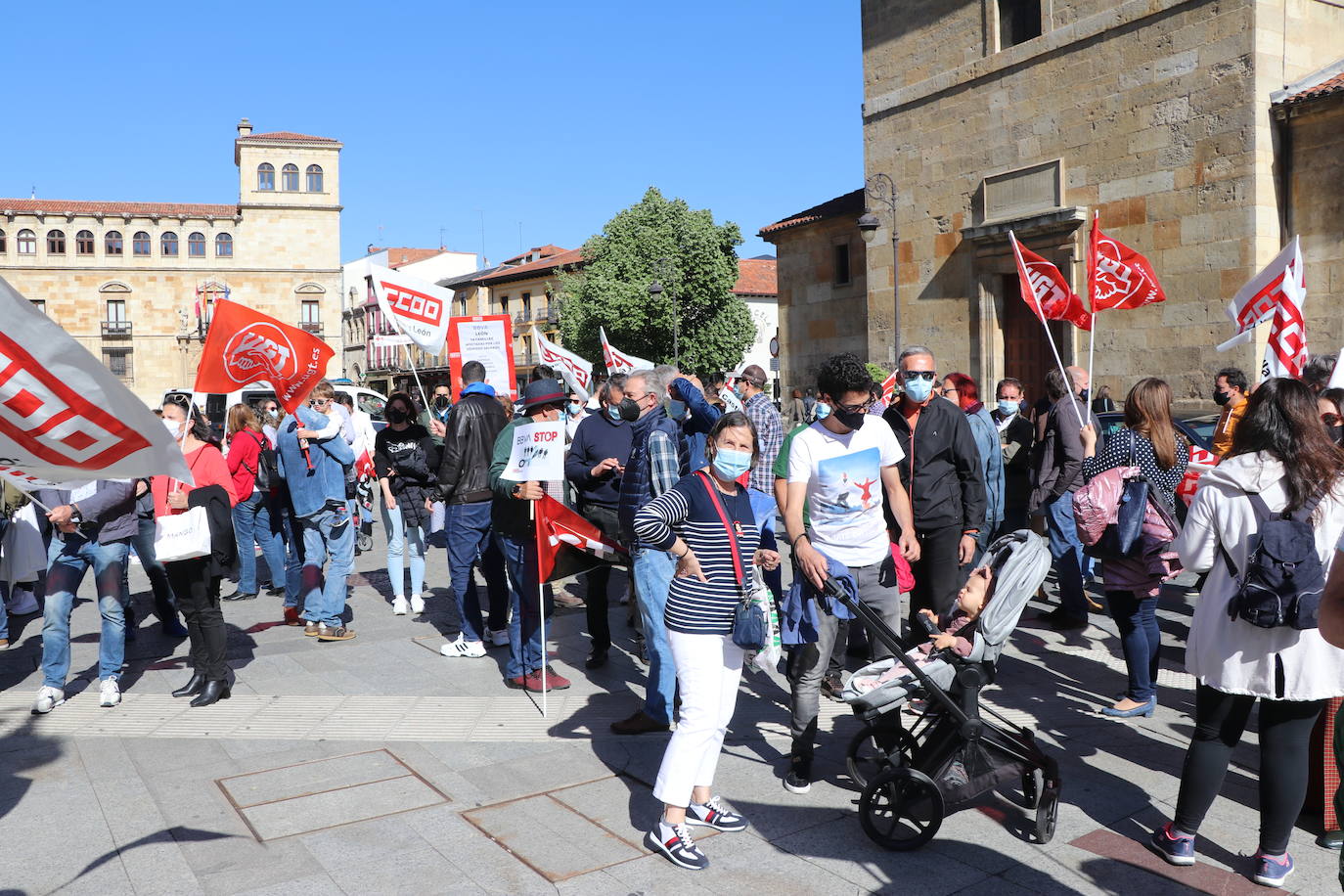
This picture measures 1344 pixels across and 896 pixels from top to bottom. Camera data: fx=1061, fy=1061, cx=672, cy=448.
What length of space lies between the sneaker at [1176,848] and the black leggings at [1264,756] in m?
0.04

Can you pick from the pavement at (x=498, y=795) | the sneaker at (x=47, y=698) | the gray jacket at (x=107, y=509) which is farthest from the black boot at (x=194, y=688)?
the gray jacket at (x=107, y=509)

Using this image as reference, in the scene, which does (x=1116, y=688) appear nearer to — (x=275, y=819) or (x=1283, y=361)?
(x=1283, y=361)

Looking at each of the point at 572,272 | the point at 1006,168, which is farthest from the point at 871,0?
the point at 572,272

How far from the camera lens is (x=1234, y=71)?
636 inches

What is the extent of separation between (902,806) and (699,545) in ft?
4.19

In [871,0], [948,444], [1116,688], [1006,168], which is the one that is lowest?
[1116,688]

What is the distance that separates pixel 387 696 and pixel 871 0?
20.8 metres

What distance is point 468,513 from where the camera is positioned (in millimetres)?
7438

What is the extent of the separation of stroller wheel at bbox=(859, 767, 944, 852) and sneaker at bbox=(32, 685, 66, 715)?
4934 mm

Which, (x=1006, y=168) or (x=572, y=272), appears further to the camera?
(x=572, y=272)

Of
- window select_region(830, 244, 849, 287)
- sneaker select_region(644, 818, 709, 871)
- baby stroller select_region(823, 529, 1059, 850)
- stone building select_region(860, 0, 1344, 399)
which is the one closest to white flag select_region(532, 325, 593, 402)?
baby stroller select_region(823, 529, 1059, 850)

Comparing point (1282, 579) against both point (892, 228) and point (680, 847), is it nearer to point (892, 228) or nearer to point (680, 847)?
point (680, 847)

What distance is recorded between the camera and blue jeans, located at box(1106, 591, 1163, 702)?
18.5 ft

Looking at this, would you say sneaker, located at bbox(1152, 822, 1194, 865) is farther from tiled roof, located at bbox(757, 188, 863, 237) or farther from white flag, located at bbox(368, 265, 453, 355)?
tiled roof, located at bbox(757, 188, 863, 237)
